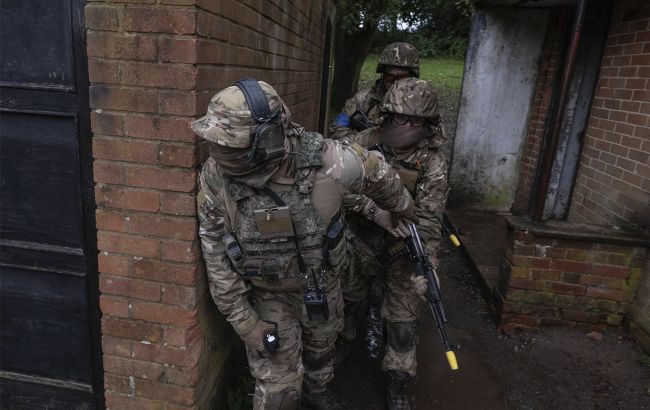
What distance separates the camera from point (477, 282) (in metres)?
4.38

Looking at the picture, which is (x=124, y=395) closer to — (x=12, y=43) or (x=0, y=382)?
(x=0, y=382)

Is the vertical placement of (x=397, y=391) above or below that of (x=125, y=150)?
below

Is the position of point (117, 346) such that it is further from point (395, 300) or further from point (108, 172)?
point (395, 300)

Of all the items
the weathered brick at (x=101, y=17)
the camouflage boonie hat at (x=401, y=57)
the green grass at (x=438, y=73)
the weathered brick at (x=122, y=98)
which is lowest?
the weathered brick at (x=122, y=98)

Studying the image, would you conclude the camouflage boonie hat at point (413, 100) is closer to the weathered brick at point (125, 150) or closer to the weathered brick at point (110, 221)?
the weathered brick at point (125, 150)

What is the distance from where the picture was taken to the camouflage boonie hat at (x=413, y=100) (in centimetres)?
269

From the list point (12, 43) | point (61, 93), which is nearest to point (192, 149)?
point (61, 93)

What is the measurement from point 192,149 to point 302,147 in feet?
1.44

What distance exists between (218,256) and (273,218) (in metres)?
0.32

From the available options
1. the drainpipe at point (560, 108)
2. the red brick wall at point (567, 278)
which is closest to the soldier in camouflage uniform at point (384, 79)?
the drainpipe at point (560, 108)

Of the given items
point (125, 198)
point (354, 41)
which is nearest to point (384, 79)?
point (125, 198)

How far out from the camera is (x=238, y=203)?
1842 mm

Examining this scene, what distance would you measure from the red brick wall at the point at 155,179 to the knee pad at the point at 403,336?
1.10 meters

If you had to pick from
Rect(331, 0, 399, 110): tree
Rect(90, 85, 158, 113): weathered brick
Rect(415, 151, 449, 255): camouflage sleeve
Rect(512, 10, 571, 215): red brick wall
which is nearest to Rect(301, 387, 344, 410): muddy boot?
Rect(415, 151, 449, 255): camouflage sleeve
